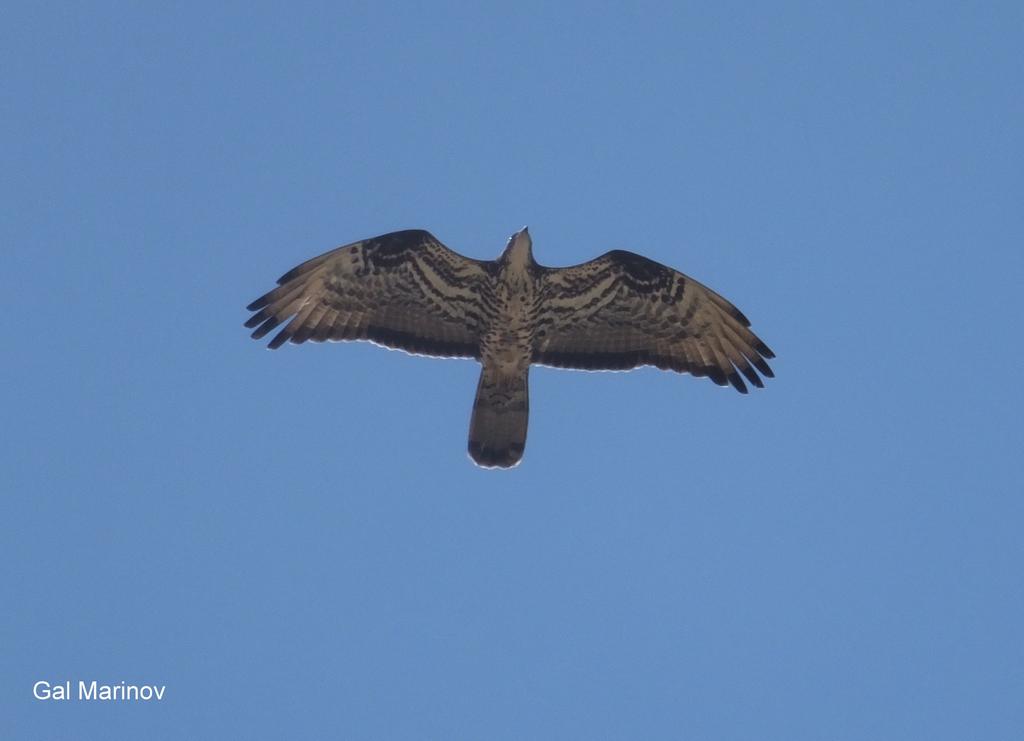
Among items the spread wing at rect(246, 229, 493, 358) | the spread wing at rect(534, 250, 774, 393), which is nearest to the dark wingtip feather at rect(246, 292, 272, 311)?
the spread wing at rect(246, 229, 493, 358)

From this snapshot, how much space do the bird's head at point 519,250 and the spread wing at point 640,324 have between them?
14.6 inches

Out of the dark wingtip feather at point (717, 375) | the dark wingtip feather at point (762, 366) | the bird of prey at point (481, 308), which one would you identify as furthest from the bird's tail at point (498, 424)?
the dark wingtip feather at point (762, 366)

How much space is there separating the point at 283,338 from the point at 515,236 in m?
2.53

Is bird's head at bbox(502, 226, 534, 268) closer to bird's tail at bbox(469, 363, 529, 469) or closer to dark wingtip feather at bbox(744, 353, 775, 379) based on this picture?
bird's tail at bbox(469, 363, 529, 469)

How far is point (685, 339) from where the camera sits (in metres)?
16.2

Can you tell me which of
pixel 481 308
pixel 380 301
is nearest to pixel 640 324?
pixel 481 308

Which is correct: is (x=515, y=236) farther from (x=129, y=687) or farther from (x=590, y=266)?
(x=129, y=687)

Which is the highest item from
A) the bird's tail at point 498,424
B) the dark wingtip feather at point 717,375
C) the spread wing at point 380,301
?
the spread wing at point 380,301

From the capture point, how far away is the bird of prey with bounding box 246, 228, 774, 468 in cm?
1537

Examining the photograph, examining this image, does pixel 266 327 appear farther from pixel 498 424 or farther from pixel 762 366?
pixel 762 366

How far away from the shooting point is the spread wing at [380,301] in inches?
608

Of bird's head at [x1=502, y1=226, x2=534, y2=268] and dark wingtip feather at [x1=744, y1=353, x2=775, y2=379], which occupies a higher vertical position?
bird's head at [x1=502, y1=226, x2=534, y2=268]

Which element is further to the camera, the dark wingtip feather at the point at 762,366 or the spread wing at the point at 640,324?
the dark wingtip feather at the point at 762,366

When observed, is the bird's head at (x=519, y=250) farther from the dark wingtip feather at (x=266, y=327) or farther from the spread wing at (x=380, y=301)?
the dark wingtip feather at (x=266, y=327)
